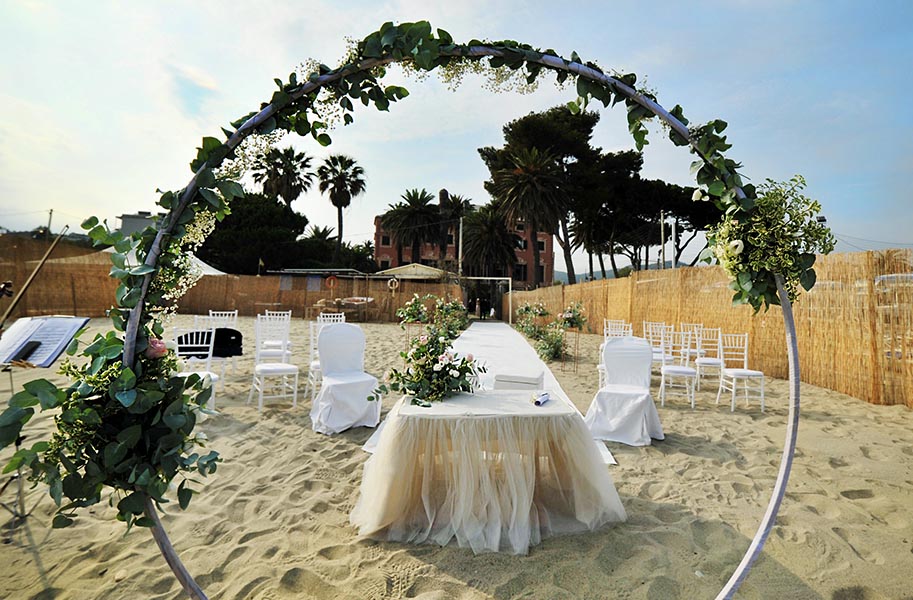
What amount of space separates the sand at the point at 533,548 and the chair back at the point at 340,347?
974mm

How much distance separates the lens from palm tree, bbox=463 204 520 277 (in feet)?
114

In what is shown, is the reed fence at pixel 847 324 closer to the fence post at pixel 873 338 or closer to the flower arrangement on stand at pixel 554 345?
the fence post at pixel 873 338

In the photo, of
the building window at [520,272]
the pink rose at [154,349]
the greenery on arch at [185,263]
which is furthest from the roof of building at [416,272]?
the building window at [520,272]

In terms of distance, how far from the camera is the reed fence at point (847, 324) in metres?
5.54

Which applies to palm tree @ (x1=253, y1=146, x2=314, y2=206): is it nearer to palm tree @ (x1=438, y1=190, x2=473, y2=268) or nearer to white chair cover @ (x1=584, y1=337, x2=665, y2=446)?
palm tree @ (x1=438, y1=190, x2=473, y2=268)

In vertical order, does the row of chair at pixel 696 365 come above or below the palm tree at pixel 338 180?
below

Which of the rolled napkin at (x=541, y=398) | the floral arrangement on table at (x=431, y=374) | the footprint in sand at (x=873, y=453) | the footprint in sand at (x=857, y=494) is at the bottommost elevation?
the footprint in sand at (x=857, y=494)

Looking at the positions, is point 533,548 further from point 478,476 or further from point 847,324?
point 847,324

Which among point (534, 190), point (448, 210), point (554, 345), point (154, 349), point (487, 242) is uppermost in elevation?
point (448, 210)

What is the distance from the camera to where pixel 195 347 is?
16.9 ft

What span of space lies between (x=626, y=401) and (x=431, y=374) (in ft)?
8.04

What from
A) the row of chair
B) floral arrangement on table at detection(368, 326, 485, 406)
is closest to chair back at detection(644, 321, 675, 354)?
the row of chair

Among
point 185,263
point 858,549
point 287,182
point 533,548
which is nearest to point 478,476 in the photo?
point 533,548

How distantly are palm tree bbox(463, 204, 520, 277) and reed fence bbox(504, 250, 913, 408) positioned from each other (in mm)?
25712
